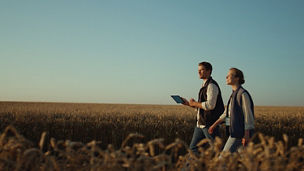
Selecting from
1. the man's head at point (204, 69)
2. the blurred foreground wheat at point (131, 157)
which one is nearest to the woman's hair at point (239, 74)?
the man's head at point (204, 69)

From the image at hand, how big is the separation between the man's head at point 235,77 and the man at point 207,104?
0.58m

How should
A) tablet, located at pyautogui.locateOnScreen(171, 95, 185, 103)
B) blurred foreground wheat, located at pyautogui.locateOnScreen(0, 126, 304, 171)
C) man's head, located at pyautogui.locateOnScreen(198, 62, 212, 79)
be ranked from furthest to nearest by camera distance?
tablet, located at pyautogui.locateOnScreen(171, 95, 185, 103) < man's head, located at pyautogui.locateOnScreen(198, 62, 212, 79) < blurred foreground wheat, located at pyautogui.locateOnScreen(0, 126, 304, 171)

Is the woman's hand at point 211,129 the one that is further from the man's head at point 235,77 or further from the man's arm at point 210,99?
the man's head at point 235,77

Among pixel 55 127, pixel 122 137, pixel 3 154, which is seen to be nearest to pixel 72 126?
pixel 55 127

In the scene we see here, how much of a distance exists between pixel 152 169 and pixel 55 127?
898cm

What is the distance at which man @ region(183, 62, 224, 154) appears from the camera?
4660 millimetres

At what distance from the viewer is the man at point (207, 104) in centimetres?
466

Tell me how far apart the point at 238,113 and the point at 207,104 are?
2.29ft

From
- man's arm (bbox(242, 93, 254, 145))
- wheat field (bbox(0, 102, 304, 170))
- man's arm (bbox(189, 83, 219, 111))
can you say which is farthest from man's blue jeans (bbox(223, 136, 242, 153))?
man's arm (bbox(189, 83, 219, 111))

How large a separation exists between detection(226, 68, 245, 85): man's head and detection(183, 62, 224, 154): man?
58cm

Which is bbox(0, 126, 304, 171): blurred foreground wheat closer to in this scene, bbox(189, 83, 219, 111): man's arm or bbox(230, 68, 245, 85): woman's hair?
bbox(230, 68, 245, 85): woman's hair

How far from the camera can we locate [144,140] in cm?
901

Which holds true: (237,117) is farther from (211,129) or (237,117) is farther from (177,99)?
(177,99)

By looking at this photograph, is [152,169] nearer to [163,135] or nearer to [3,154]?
[3,154]
